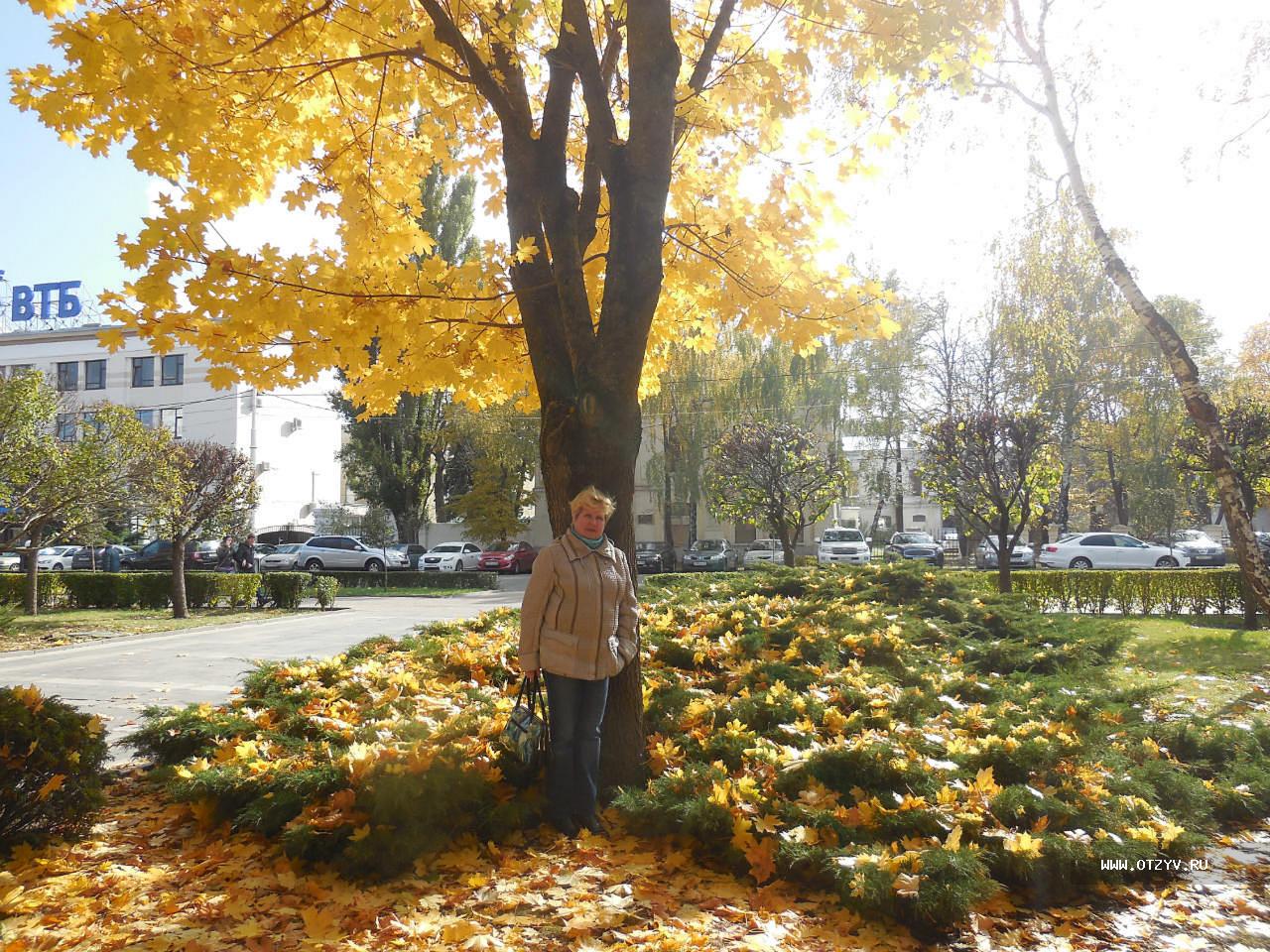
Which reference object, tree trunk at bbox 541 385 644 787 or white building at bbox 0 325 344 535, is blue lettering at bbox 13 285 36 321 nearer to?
white building at bbox 0 325 344 535

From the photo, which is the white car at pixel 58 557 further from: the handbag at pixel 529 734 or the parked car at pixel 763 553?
the handbag at pixel 529 734

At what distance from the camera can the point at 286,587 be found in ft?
63.5

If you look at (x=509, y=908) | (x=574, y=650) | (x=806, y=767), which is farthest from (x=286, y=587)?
(x=509, y=908)

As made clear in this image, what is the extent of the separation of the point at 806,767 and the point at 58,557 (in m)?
43.2

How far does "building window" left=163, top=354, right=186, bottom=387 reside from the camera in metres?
44.3

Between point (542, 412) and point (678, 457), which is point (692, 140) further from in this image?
point (678, 457)

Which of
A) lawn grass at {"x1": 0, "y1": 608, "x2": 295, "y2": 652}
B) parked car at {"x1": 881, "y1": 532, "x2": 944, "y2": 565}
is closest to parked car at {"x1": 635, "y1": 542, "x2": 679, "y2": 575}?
parked car at {"x1": 881, "y1": 532, "x2": 944, "y2": 565}

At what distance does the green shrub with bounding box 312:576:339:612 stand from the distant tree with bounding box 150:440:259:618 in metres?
2.28

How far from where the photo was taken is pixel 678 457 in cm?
3406

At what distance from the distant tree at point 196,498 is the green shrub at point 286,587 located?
4.90 ft

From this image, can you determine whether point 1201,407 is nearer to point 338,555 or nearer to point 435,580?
point 435,580

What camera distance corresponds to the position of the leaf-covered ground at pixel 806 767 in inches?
135

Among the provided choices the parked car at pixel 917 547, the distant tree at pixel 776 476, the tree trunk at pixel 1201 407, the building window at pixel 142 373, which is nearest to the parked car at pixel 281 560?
the building window at pixel 142 373

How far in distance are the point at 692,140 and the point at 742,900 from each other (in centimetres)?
506
